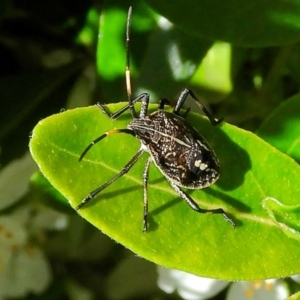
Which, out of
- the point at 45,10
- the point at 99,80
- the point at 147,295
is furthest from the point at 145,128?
the point at 147,295

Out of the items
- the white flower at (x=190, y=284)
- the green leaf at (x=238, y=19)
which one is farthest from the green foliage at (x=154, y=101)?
the white flower at (x=190, y=284)

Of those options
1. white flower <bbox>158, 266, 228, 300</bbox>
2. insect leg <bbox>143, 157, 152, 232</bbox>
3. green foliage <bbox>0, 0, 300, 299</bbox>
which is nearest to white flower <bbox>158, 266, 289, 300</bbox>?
white flower <bbox>158, 266, 228, 300</bbox>

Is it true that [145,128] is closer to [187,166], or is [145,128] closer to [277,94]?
[187,166]

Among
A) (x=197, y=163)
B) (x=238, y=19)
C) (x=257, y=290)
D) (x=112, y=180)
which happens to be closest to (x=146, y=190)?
(x=112, y=180)

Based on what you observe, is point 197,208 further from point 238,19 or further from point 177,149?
point 238,19

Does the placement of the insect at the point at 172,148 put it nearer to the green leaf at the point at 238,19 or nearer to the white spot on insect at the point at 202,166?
the white spot on insect at the point at 202,166

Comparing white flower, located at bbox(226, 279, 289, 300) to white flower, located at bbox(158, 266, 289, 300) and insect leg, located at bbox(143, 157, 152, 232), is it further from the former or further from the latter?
insect leg, located at bbox(143, 157, 152, 232)
